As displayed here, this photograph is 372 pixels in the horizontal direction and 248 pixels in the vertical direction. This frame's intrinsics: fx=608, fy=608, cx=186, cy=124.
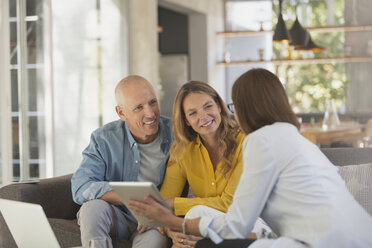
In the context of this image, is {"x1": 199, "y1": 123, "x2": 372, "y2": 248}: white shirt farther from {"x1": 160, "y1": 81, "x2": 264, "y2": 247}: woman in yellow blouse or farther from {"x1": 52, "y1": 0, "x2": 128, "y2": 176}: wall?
{"x1": 52, "y1": 0, "x2": 128, "y2": 176}: wall

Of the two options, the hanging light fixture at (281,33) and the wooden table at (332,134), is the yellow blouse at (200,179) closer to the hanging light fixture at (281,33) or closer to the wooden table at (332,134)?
the wooden table at (332,134)

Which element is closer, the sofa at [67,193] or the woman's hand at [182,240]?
the woman's hand at [182,240]

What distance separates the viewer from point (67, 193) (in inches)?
133

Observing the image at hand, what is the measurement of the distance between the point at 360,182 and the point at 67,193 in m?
1.57

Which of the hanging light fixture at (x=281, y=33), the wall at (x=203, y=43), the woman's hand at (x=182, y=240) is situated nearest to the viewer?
the woman's hand at (x=182, y=240)

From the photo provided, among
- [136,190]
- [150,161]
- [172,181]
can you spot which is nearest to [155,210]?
[136,190]

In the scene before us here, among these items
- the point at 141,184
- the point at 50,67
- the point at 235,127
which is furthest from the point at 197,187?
the point at 50,67

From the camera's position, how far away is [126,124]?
318cm

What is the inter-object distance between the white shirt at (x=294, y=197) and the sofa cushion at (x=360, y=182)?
0.86 metres

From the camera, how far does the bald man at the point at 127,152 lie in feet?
9.81

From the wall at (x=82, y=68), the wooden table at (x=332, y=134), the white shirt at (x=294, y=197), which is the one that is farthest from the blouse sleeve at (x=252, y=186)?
the wall at (x=82, y=68)

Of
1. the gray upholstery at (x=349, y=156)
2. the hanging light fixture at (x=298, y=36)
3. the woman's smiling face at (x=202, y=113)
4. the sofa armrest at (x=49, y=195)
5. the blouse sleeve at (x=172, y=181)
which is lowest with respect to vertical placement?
the sofa armrest at (x=49, y=195)

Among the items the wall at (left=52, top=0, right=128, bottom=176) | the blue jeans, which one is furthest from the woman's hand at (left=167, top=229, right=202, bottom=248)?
the wall at (left=52, top=0, right=128, bottom=176)

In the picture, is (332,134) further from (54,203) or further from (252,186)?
(252,186)
